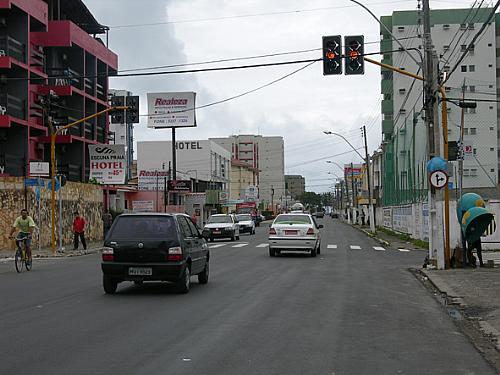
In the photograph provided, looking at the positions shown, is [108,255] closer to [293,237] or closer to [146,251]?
[146,251]

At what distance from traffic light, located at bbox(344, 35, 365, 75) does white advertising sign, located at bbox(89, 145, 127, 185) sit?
25.2 m

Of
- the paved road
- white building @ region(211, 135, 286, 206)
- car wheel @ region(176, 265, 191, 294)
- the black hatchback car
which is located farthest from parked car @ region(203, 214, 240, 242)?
white building @ region(211, 135, 286, 206)

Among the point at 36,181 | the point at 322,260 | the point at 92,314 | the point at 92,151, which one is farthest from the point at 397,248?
the point at 92,314

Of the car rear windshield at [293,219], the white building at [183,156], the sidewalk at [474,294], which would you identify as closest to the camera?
the sidewalk at [474,294]

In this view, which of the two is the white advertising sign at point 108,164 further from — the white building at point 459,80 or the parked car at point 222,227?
the white building at point 459,80

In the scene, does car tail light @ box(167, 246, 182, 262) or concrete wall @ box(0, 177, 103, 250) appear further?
concrete wall @ box(0, 177, 103, 250)

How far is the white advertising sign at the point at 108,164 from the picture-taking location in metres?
42.6

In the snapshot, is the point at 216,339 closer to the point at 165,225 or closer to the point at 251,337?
the point at 251,337

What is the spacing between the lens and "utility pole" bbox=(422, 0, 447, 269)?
19438mm

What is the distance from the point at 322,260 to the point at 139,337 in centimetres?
1578

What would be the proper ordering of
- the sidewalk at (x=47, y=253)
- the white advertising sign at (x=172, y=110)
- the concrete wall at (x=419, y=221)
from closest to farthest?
the concrete wall at (x=419, y=221), the sidewalk at (x=47, y=253), the white advertising sign at (x=172, y=110)

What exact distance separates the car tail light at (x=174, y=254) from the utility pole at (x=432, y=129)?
864 cm

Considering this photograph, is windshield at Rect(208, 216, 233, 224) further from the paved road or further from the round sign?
the paved road

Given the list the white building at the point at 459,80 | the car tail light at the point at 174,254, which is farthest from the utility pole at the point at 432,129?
the white building at the point at 459,80
